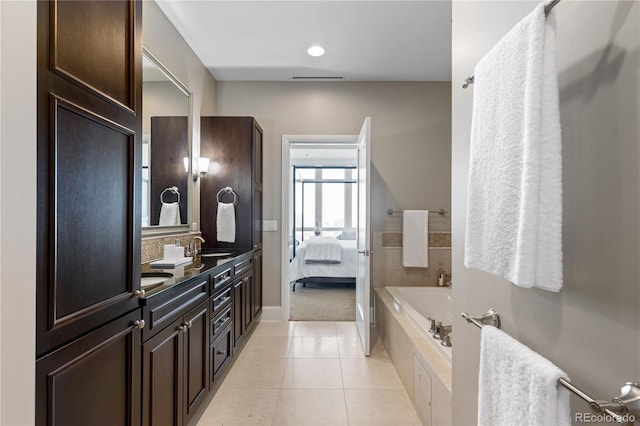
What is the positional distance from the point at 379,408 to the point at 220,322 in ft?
3.94

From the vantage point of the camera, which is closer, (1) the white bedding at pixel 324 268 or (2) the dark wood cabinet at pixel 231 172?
(2) the dark wood cabinet at pixel 231 172

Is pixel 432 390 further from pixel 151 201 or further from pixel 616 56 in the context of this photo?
pixel 151 201

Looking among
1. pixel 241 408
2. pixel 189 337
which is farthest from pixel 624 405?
pixel 241 408

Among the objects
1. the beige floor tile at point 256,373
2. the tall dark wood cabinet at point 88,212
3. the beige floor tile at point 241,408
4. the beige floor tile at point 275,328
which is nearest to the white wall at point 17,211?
the tall dark wood cabinet at point 88,212

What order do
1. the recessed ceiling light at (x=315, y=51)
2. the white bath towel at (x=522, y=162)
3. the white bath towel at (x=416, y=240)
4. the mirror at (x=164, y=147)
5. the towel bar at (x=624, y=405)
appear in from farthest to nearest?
the white bath towel at (x=416, y=240) → the recessed ceiling light at (x=315, y=51) → the mirror at (x=164, y=147) → the white bath towel at (x=522, y=162) → the towel bar at (x=624, y=405)

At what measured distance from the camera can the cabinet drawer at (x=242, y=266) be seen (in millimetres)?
2625

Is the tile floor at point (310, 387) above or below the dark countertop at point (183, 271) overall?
Answer: below

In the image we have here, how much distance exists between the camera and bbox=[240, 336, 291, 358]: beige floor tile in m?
2.80

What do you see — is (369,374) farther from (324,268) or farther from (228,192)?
(324,268)

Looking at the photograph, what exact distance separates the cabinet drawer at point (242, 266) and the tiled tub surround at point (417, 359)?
4.45 ft

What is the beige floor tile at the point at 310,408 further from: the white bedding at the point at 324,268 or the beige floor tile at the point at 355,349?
the white bedding at the point at 324,268

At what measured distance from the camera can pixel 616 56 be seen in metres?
0.56

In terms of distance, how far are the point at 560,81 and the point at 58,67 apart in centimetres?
128

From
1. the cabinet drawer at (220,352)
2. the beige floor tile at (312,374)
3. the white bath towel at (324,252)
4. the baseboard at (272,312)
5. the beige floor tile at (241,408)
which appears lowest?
the beige floor tile at (241,408)
